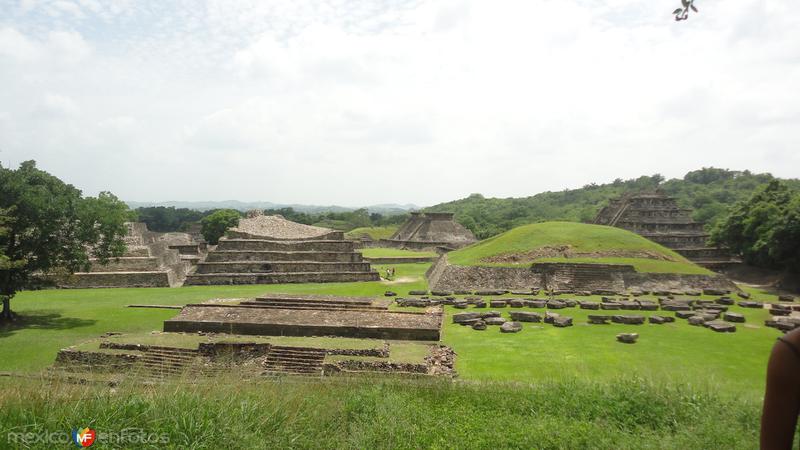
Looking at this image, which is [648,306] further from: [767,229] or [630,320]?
[767,229]

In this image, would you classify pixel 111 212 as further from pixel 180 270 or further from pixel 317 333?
pixel 180 270

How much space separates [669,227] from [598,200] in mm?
64715

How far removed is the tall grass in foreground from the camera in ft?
20.7

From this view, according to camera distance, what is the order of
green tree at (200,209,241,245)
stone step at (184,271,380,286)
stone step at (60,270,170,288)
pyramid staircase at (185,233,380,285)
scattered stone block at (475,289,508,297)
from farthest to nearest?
1. green tree at (200,209,241,245)
2. pyramid staircase at (185,233,380,285)
3. stone step at (184,271,380,286)
4. stone step at (60,270,170,288)
5. scattered stone block at (475,289,508,297)

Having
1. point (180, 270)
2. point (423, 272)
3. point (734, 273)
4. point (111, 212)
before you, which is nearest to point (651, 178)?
point (734, 273)

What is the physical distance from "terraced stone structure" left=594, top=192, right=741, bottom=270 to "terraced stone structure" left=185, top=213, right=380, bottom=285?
24.3 metres

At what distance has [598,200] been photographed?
103 metres

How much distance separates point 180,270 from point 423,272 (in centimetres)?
1738

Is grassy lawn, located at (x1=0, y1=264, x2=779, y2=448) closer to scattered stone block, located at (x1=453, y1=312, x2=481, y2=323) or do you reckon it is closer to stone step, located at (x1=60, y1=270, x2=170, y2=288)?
scattered stone block, located at (x1=453, y1=312, x2=481, y2=323)

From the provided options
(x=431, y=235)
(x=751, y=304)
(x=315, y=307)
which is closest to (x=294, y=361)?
→ (x=315, y=307)

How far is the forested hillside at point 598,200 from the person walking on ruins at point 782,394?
63.3m

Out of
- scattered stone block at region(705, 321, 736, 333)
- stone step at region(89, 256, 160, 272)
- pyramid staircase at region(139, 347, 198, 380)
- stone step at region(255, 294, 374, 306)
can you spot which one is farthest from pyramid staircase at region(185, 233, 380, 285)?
scattered stone block at region(705, 321, 736, 333)

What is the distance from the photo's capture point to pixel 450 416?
812 cm

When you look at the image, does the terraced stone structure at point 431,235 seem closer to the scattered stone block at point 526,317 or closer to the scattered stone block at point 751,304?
the scattered stone block at point 751,304
